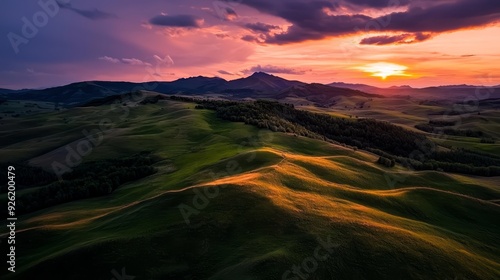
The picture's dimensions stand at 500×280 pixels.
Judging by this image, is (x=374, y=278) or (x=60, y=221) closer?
(x=374, y=278)

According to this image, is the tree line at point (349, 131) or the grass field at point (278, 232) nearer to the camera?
the grass field at point (278, 232)

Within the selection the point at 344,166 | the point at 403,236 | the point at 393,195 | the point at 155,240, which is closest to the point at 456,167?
the point at 344,166

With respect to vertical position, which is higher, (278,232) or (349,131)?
(278,232)

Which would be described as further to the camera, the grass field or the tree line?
the tree line

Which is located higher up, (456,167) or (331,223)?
(331,223)

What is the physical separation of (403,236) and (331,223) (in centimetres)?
578

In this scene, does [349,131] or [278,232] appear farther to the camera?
[349,131]

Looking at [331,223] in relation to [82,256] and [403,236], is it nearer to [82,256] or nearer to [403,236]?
[403,236]

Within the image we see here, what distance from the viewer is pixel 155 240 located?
2811cm

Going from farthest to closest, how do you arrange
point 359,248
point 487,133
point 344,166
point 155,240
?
point 487,133, point 344,166, point 155,240, point 359,248

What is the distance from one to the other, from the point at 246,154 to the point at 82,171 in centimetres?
5052

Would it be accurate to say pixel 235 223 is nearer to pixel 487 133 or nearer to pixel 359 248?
pixel 359 248


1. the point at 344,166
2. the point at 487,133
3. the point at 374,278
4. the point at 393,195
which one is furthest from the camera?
the point at 487,133

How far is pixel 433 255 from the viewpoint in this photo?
2678 cm
